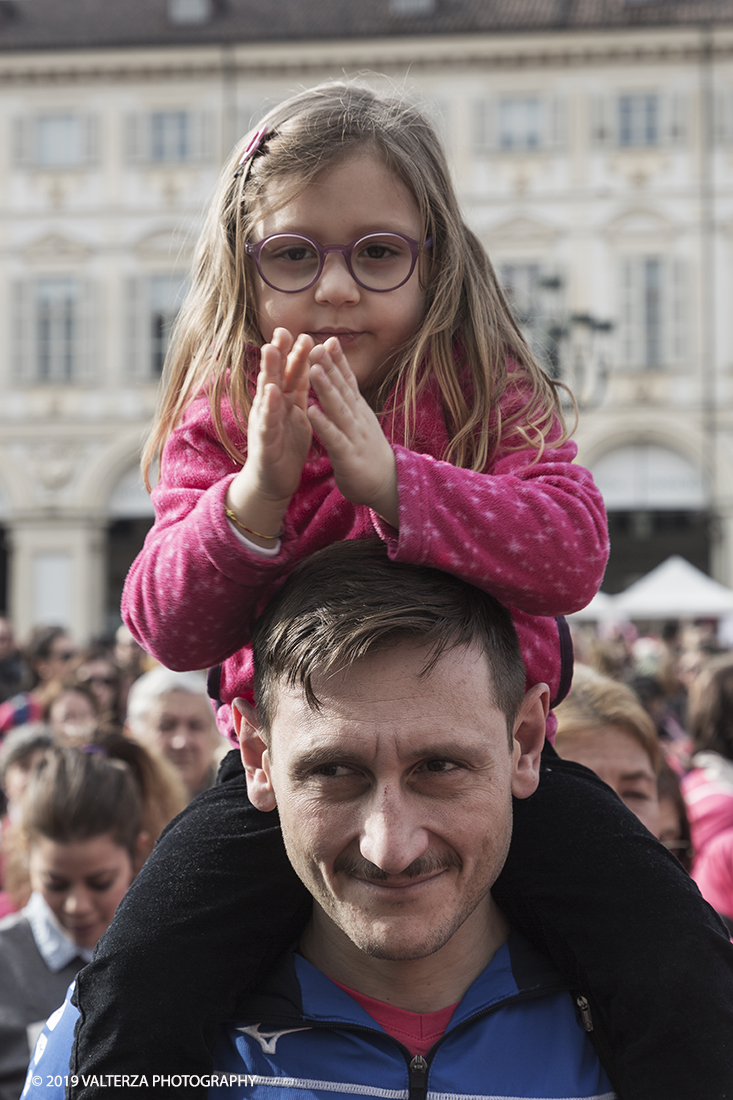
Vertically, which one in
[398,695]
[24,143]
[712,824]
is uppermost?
[24,143]

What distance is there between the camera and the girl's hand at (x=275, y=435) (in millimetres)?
1723

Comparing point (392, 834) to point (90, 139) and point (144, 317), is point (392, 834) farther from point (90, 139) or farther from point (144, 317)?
point (90, 139)

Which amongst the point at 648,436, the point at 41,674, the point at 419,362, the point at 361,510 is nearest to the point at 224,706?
the point at 361,510

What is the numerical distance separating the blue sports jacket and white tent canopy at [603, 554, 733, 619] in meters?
14.7

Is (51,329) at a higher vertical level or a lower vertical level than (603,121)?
lower

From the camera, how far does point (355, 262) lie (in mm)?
2029

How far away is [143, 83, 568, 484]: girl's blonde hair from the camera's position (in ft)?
6.73

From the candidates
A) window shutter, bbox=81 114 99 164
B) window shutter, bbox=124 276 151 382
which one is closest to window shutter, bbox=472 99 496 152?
window shutter, bbox=124 276 151 382

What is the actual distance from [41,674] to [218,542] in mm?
8187

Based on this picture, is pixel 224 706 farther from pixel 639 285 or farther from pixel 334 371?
pixel 639 285

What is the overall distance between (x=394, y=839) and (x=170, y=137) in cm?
2512

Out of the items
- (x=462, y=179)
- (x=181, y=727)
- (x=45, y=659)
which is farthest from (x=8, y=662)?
(x=462, y=179)

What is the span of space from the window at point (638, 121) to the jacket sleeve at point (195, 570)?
24144mm

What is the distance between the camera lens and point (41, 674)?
31.7ft
